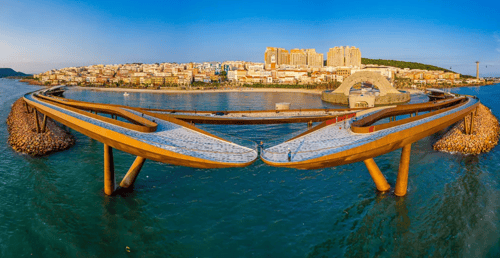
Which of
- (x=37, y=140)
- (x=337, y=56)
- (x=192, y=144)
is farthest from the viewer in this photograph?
(x=337, y=56)

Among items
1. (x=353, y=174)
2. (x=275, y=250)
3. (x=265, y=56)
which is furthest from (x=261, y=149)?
(x=265, y=56)

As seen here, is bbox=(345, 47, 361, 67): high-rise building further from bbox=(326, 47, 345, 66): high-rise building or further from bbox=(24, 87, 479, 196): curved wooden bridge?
bbox=(24, 87, 479, 196): curved wooden bridge

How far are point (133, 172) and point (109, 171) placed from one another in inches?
38.3

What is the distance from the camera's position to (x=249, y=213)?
11.5 m

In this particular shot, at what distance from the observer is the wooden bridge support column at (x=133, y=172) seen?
12.7 m

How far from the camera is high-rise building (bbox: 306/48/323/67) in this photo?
171m

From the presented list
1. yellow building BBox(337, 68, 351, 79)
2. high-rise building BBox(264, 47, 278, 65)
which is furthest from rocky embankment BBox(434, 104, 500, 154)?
high-rise building BBox(264, 47, 278, 65)

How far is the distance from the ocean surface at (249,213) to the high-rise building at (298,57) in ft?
512

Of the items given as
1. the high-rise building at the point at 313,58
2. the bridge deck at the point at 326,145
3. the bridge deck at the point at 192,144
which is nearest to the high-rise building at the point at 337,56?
the high-rise building at the point at 313,58

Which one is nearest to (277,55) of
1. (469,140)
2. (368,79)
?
(368,79)

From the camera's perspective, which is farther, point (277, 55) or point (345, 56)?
point (277, 55)

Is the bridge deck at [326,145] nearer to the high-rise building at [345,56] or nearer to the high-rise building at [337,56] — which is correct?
the high-rise building at [345,56]

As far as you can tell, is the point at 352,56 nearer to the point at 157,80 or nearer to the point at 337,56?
the point at 337,56

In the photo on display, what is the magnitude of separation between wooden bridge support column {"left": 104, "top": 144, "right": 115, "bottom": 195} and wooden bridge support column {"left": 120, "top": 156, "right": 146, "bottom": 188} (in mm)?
565
